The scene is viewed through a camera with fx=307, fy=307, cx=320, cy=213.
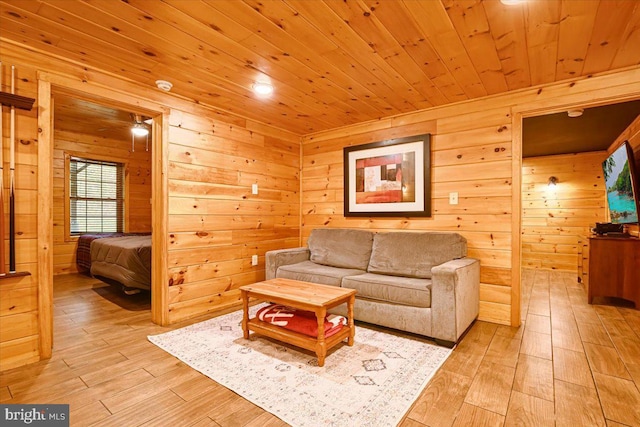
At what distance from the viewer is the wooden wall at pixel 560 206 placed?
5.62 metres

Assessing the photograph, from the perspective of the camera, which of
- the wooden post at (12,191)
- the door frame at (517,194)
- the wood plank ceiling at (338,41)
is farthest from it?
the door frame at (517,194)

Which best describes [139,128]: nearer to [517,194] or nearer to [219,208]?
[219,208]

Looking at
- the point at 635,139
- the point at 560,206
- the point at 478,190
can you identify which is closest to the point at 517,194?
the point at 478,190

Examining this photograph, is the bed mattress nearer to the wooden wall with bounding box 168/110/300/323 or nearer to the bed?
the bed

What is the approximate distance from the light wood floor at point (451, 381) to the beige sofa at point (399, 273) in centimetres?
31

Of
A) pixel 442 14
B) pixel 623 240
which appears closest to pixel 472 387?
pixel 442 14

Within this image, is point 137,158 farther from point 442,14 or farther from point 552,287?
point 552,287

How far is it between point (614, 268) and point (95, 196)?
26.5 feet

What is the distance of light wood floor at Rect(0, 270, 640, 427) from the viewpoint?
160 cm

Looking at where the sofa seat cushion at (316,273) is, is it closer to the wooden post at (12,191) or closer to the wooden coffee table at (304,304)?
the wooden coffee table at (304,304)

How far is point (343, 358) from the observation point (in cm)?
222

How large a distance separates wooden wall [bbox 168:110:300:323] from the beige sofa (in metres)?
0.51

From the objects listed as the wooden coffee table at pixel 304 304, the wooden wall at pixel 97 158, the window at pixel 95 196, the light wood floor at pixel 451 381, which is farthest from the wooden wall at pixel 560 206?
the window at pixel 95 196

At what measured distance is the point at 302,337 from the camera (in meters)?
2.22
